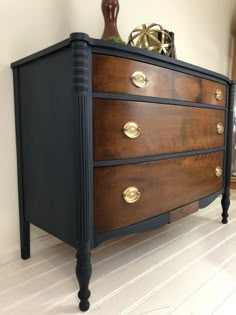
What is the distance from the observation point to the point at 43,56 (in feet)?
2.94

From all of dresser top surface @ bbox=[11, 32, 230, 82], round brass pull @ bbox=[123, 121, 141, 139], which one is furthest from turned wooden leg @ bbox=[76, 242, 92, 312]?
dresser top surface @ bbox=[11, 32, 230, 82]

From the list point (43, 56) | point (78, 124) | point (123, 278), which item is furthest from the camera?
point (123, 278)

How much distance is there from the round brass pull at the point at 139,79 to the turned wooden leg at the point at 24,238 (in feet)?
2.45

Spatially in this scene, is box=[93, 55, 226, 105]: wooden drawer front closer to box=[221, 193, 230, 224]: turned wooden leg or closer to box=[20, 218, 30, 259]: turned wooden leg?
box=[221, 193, 230, 224]: turned wooden leg

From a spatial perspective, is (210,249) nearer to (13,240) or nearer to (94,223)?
(94,223)

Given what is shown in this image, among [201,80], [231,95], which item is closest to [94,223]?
[201,80]

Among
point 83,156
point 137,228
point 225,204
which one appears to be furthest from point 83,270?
point 225,204

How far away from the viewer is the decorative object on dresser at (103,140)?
0.78m

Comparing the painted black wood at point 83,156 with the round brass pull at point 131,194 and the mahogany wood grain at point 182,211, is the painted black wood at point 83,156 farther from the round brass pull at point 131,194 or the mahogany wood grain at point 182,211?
the mahogany wood grain at point 182,211

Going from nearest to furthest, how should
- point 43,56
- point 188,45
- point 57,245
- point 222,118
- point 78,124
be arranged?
point 78,124
point 43,56
point 57,245
point 222,118
point 188,45

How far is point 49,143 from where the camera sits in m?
0.93

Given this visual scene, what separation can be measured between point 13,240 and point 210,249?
919 millimetres

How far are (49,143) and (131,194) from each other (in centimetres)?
35

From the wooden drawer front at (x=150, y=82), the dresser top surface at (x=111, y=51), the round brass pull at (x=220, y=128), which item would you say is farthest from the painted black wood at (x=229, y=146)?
the dresser top surface at (x=111, y=51)
